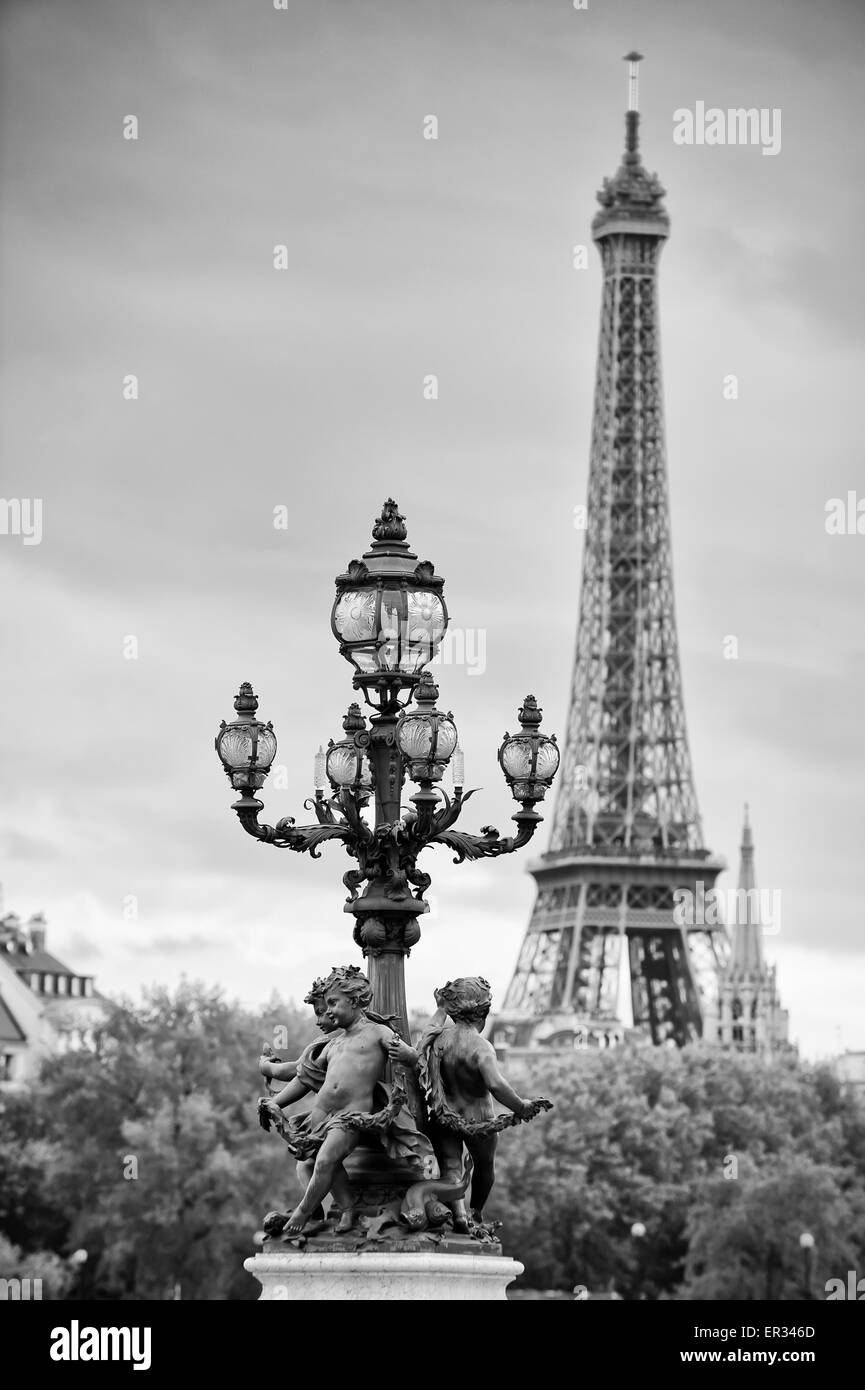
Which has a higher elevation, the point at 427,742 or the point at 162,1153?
the point at 162,1153

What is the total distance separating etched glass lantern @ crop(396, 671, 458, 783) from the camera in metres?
31.2

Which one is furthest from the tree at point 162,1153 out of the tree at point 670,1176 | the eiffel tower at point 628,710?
the eiffel tower at point 628,710

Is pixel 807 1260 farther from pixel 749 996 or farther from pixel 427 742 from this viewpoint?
pixel 749 996

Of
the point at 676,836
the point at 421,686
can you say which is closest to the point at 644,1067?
the point at 676,836

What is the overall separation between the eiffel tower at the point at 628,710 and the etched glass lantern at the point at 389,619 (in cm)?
11561

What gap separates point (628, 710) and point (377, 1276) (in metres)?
137

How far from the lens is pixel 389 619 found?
31.9 m

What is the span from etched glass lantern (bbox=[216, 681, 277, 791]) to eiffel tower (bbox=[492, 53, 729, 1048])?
381 feet

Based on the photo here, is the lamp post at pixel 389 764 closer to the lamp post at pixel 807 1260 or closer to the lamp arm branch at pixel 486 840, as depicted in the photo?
the lamp arm branch at pixel 486 840

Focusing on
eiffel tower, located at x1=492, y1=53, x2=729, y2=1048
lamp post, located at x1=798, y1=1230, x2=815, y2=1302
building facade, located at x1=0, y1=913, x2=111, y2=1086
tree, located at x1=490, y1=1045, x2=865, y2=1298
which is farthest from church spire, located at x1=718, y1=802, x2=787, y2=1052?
lamp post, located at x1=798, y1=1230, x2=815, y2=1302

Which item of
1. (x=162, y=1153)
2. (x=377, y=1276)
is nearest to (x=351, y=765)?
(x=377, y=1276)

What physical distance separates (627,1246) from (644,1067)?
625 inches
